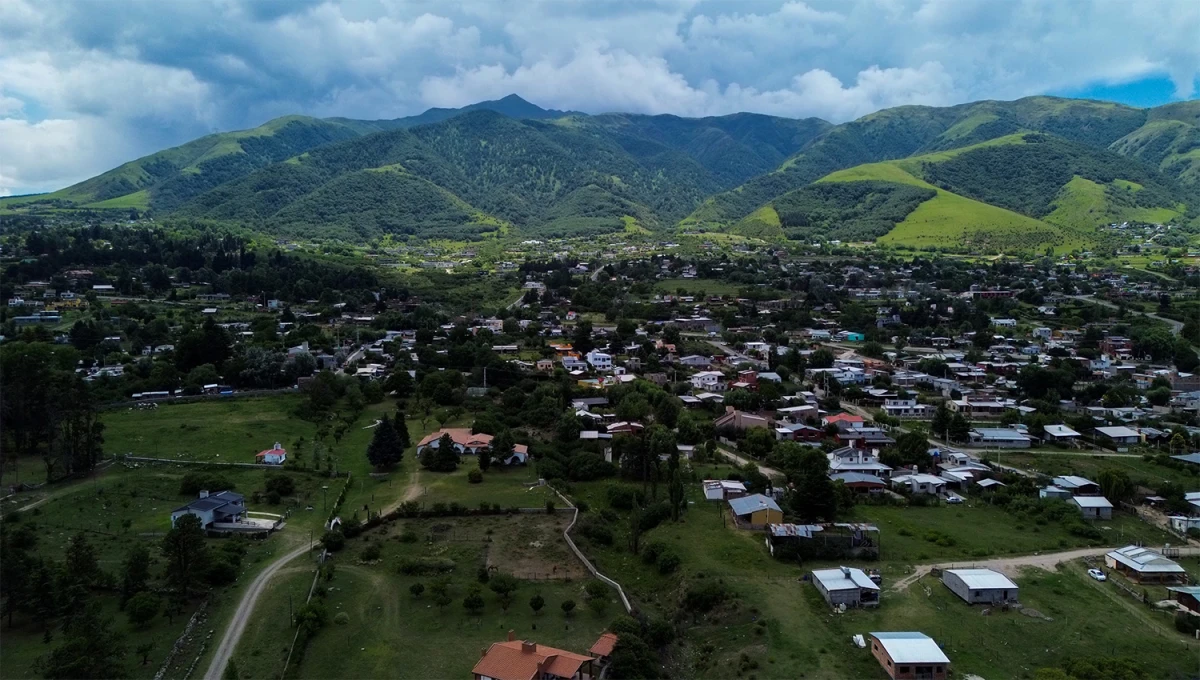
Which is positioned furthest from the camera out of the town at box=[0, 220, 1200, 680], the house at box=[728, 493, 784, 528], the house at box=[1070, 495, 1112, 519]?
the house at box=[1070, 495, 1112, 519]

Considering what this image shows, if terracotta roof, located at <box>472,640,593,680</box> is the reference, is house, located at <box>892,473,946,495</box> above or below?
below

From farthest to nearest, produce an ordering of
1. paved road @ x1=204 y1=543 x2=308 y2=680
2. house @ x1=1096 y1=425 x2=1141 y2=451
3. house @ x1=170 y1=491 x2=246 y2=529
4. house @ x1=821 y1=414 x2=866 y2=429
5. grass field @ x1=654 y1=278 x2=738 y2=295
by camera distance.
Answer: grass field @ x1=654 y1=278 x2=738 y2=295, house @ x1=821 y1=414 x2=866 y2=429, house @ x1=1096 y1=425 x2=1141 y2=451, house @ x1=170 y1=491 x2=246 y2=529, paved road @ x1=204 y1=543 x2=308 y2=680

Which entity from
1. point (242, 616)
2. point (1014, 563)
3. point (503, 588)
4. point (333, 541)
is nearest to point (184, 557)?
point (242, 616)

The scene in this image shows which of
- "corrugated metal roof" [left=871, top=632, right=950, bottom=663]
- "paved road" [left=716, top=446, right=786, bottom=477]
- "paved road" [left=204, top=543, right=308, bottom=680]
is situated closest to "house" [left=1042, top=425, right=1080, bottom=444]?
"paved road" [left=716, top=446, right=786, bottom=477]

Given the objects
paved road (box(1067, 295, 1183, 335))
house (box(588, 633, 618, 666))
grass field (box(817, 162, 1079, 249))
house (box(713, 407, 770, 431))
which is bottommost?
house (box(588, 633, 618, 666))

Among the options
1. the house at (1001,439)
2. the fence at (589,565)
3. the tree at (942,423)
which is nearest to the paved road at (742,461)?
the fence at (589,565)

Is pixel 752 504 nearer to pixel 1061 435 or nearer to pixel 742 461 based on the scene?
pixel 742 461

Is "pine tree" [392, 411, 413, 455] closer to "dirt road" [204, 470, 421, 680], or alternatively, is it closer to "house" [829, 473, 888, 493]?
"dirt road" [204, 470, 421, 680]
